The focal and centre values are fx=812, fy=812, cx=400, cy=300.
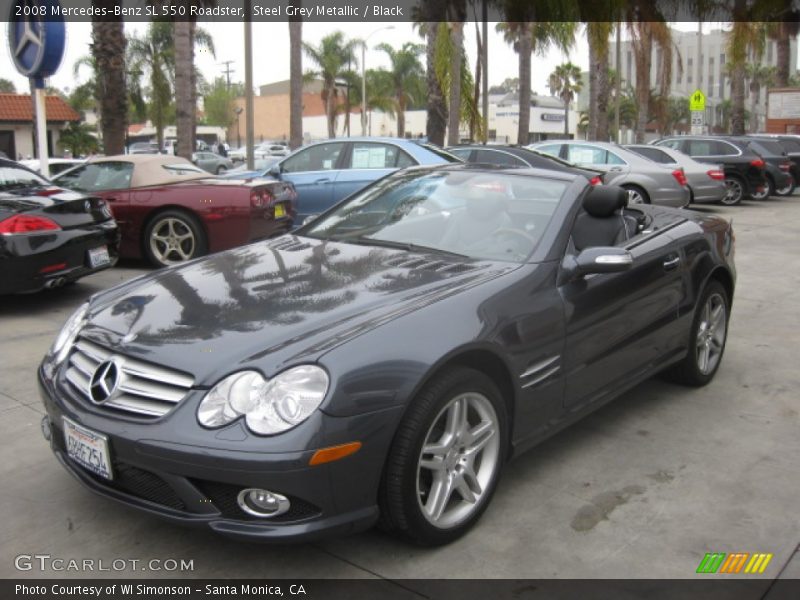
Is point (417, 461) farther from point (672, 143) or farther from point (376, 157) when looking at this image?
point (672, 143)

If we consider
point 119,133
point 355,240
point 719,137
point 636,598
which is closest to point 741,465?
point 636,598

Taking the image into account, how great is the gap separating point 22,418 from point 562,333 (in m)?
2.92

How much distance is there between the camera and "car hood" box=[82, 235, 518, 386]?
2.85 meters

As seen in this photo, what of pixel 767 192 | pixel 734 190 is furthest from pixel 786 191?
pixel 734 190

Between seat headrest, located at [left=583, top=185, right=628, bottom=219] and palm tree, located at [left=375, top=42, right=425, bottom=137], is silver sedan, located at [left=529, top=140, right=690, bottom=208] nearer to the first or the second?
seat headrest, located at [left=583, top=185, right=628, bottom=219]

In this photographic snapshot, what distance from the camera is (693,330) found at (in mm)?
4781

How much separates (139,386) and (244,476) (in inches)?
22.4

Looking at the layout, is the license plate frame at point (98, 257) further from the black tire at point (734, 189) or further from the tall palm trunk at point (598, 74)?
the tall palm trunk at point (598, 74)

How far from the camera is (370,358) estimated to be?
9.16ft

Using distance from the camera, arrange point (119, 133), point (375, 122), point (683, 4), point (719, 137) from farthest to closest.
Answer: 1. point (375, 122)
2. point (683, 4)
3. point (719, 137)
4. point (119, 133)

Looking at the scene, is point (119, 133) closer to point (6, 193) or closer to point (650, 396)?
point (6, 193)

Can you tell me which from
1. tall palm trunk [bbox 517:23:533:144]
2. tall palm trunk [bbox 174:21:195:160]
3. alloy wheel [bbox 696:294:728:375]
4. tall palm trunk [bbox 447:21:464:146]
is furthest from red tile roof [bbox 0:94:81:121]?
alloy wheel [bbox 696:294:728:375]

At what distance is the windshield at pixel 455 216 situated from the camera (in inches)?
153

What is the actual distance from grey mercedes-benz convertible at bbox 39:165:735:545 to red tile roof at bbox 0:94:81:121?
33.4m
